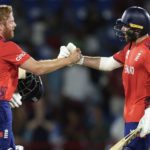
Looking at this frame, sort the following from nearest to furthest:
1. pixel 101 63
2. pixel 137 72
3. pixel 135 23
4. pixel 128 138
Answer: pixel 128 138 < pixel 137 72 < pixel 135 23 < pixel 101 63

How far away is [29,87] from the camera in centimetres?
843

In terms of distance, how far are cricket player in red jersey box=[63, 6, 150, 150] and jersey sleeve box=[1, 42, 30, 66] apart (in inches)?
45.9

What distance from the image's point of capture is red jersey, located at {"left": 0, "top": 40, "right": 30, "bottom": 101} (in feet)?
25.3

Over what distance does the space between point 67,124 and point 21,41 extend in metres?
2.09

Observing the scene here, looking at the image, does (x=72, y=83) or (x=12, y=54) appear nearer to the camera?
(x=12, y=54)

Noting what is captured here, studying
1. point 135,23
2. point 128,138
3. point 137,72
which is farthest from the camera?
point 135,23

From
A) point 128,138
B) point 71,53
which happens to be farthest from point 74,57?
point 128,138

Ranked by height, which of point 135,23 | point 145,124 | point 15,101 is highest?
point 135,23

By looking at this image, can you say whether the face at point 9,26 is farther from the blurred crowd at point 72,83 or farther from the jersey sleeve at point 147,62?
the blurred crowd at point 72,83

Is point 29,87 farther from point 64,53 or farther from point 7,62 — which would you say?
point 7,62

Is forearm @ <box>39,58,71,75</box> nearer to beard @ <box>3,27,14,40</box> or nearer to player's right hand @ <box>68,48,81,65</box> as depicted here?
player's right hand @ <box>68,48,81,65</box>

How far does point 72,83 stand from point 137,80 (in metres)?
5.53

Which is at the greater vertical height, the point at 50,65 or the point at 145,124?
the point at 50,65

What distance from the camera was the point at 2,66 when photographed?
304 inches
